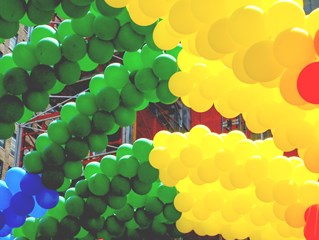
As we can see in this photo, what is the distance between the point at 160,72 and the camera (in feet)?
18.3

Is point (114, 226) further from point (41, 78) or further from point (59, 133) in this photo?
point (41, 78)

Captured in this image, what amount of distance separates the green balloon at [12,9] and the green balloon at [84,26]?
24.3 inches

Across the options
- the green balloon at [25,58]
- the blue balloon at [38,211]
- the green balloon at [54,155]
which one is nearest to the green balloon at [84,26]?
the green balloon at [25,58]

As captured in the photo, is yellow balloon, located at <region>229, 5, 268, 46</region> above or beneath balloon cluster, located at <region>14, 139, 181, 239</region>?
beneath

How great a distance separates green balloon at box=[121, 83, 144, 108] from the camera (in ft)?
18.5

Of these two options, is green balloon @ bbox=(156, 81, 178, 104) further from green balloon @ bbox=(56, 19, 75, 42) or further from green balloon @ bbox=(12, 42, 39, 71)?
green balloon @ bbox=(12, 42, 39, 71)

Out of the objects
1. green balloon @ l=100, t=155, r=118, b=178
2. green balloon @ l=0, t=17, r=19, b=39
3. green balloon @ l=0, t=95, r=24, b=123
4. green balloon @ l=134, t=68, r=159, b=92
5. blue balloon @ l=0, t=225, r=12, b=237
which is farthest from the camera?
green balloon @ l=100, t=155, r=118, b=178

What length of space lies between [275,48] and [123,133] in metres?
11.8

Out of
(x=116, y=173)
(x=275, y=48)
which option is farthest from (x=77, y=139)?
(x=275, y=48)

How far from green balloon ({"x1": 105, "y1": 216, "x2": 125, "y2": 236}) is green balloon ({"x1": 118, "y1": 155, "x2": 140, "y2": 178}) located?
2.08ft

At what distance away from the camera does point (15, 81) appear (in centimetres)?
518

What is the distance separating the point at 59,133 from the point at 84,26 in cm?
107

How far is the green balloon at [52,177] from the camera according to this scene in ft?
19.1

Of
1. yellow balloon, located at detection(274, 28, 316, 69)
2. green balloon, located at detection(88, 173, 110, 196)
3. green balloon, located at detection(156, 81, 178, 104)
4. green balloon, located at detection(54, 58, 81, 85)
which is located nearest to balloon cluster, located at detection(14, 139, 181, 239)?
green balloon, located at detection(88, 173, 110, 196)
